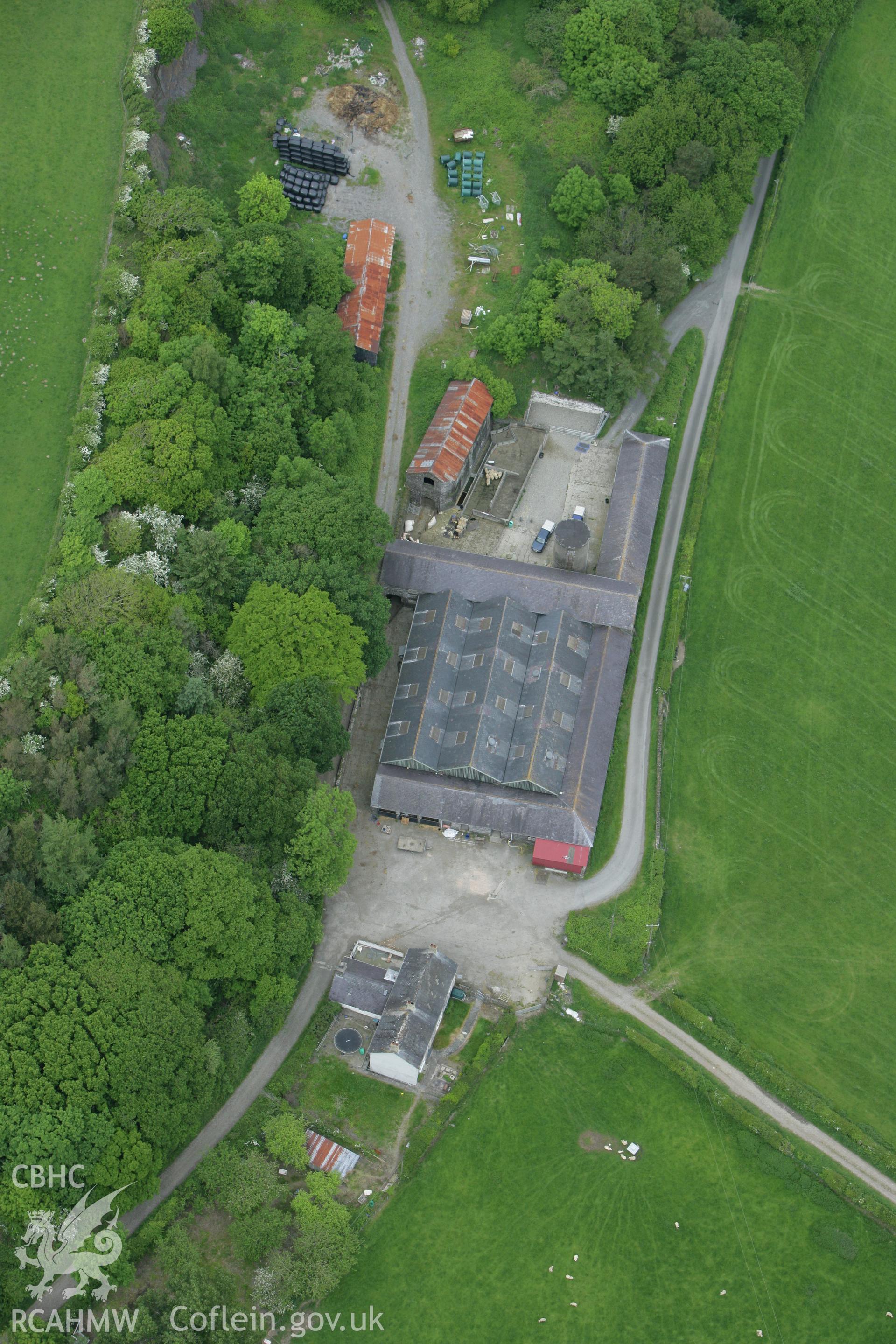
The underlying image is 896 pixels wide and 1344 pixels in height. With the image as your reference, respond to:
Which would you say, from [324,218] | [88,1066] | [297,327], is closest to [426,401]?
[297,327]

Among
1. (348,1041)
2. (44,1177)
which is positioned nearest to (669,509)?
(348,1041)

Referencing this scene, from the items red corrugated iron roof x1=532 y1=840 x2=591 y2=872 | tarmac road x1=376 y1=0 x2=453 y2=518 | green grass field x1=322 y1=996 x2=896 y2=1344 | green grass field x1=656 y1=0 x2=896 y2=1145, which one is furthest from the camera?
tarmac road x1=376 y1=0 x2=453 y2=518

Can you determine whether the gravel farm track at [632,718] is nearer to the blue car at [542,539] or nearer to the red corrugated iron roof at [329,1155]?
the red corrugated iron roof at [329,1155]

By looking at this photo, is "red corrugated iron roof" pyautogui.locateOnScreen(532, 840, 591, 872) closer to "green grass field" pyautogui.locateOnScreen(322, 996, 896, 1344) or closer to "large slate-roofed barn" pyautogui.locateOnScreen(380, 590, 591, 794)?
"large slate-roofed barn" pyautogui.locateOnScreen(380, 590, 591, 794)

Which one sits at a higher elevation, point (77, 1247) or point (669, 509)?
point (669, 509)

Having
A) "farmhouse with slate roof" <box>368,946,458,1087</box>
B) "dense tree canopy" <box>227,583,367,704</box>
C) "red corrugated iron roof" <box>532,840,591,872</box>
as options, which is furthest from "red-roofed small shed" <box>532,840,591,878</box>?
"dense tree canopy" <box>227,583,367,704</box>

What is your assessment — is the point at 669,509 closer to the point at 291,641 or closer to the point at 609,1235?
the point at 291,641

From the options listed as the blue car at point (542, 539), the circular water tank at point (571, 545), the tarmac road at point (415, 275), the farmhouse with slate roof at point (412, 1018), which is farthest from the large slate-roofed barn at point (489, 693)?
the farmhouse with slate roof at point (412, 1018)
